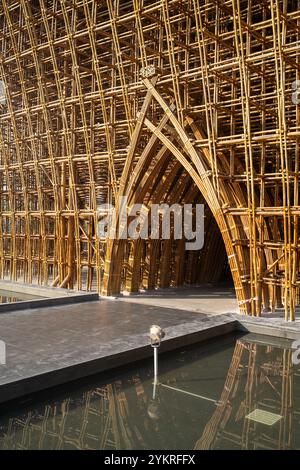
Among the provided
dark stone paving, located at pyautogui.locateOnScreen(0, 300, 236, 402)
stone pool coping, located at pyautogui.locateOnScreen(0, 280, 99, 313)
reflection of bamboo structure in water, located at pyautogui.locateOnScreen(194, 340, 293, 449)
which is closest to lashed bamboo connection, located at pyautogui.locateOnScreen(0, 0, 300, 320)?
stone pool coping, located at pyautogui.locateOnScreen(0, 280, 99, 313)

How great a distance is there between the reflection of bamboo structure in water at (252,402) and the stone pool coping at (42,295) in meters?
6.36

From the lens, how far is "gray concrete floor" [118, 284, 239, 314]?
1378 centimetres

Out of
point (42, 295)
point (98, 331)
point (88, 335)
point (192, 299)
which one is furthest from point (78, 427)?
point (42, 295)

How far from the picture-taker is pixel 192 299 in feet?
51.8

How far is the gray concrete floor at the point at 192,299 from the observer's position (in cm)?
1378

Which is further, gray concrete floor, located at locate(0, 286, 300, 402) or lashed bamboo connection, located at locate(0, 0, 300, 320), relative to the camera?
lashed bamboo connection, located at locate(0, 0, 300, 320)

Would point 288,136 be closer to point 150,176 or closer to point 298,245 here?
point 298,245

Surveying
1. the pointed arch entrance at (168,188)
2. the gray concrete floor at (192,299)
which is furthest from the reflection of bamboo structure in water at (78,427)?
the gray concrete floor at (192,299)

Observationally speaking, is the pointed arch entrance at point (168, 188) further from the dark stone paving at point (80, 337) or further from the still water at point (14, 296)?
the still water at point (14, 296)

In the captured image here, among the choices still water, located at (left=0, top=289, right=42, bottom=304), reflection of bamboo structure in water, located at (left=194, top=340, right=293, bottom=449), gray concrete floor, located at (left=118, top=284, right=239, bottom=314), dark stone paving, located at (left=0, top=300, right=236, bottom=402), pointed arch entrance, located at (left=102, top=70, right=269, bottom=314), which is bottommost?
reflection of bamboo structure in water, located at (left=194, top=340, right=293, bottom=449)

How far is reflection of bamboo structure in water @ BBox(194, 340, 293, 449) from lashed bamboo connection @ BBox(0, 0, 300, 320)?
281 centimetres

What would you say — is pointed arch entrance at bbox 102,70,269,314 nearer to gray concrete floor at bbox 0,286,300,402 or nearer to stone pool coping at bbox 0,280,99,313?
gray concrete floor at bbox 0,286,300,402

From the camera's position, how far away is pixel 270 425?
6043 mm

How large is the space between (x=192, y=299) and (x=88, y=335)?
267 inches
